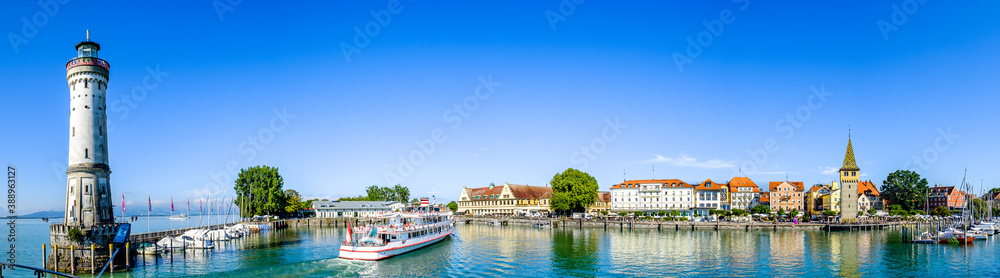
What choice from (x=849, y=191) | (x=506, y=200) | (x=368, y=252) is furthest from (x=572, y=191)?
(x=368, y=252)

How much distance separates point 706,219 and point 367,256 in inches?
2677

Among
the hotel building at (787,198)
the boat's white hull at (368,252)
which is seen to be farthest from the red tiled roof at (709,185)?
the boat's white hull at (368,252)

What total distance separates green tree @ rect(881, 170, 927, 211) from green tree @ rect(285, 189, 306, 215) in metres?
120

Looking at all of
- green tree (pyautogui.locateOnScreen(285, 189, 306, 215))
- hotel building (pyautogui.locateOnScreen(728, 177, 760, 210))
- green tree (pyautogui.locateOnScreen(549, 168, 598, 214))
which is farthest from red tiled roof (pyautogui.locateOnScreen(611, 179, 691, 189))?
green tree (pyautogui.locateOnScreen(285, 189, 306, 215))

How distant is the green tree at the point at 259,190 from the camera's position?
103562 millimetres

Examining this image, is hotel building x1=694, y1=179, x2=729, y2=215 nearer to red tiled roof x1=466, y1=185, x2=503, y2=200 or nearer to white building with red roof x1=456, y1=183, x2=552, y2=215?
white building with red roof x1=456, y1=183, x2=552, y2=215

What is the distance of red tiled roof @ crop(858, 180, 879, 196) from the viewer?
130 m

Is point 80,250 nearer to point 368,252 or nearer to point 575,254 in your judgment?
point 368,252

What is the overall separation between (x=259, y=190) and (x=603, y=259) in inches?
2904

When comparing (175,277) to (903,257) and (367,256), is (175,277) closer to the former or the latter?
(367,256)

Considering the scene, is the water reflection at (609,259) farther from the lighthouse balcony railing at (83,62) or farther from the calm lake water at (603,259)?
the lighthouse balcony railing at (83,62)

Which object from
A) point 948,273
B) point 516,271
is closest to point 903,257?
point 948,273

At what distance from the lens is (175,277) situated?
130 ft

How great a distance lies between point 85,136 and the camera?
40562mm
